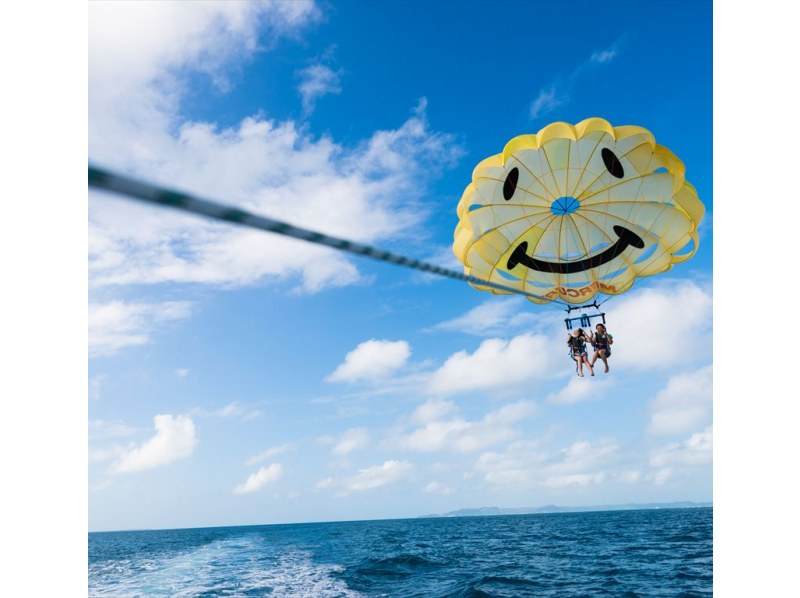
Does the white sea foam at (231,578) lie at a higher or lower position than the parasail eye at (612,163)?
lower

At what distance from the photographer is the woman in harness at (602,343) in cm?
1228

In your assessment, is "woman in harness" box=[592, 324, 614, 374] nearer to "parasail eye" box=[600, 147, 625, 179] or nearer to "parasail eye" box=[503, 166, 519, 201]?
"parasail eye" box=[600, 147, 625, 179]

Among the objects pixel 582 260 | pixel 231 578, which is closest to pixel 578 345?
pixel 582 260

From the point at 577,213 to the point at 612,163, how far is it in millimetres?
1616

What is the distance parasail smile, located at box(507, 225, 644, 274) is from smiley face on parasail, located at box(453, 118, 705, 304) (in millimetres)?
25

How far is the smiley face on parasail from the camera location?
37.7 ft

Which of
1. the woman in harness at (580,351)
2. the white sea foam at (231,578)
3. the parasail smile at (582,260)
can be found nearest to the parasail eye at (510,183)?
the parasail smile at (582,260)

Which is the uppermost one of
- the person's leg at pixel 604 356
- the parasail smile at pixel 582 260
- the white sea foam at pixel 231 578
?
the parasail smile at pixel 582 260

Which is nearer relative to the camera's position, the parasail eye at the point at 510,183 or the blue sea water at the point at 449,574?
the parasail eye at the point at 510,183

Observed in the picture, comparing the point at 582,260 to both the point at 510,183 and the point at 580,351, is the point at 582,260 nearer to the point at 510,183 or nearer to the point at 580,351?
the point at 580,351

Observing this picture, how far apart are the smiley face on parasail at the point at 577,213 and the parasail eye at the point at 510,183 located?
2 centimetres

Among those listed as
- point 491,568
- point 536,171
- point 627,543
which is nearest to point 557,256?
point 536,171

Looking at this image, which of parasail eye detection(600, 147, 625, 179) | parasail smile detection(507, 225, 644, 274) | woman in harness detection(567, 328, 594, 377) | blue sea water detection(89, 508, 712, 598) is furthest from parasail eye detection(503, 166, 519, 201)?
blue sea water detection(89, 508, 712, 598)

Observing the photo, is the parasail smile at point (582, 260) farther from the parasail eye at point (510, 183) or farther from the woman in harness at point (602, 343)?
the woman in harness at point (602, 343)
